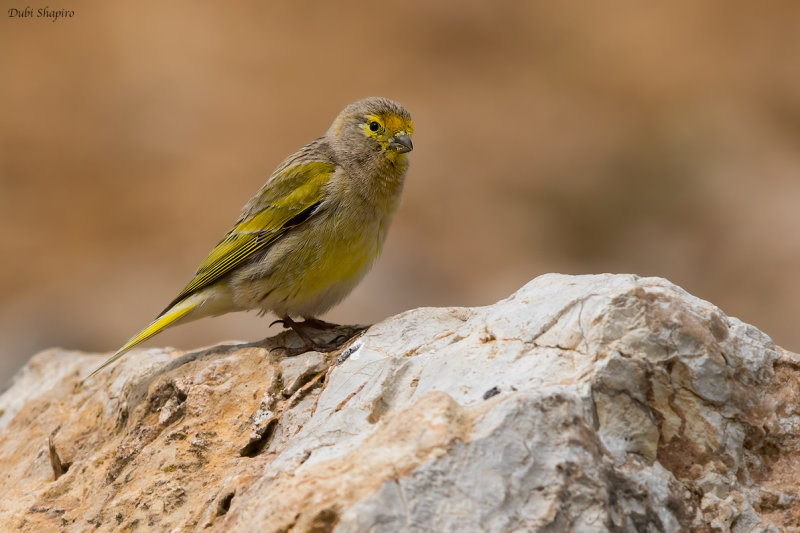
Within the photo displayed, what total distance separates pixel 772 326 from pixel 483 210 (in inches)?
191

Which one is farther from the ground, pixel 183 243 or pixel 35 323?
pixel 183 243

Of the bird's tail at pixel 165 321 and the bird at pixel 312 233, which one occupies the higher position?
the bird at pixel 312 233

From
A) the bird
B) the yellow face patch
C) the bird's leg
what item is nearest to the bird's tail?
the bird

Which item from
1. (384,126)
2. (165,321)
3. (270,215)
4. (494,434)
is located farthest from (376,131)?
(494,434)

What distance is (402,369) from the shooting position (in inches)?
195

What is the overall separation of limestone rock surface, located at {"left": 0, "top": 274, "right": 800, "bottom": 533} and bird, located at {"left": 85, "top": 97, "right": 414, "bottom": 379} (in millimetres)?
888

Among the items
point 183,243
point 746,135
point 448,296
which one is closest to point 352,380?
point 448,296

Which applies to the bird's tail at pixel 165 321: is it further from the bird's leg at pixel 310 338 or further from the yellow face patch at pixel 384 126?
the yellow face patch at pixel 384 126

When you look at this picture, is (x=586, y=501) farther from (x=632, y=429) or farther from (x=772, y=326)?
(x=772, y=326)

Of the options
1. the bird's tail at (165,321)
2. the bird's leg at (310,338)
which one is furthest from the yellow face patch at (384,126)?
the bird's tail at (165,321)

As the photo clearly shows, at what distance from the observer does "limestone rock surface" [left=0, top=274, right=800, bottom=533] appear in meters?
3.95

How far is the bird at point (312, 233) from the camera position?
6.54 meters

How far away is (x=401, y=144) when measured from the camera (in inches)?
272

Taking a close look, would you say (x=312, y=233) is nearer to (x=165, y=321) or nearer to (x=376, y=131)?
(x=376, y=131)
